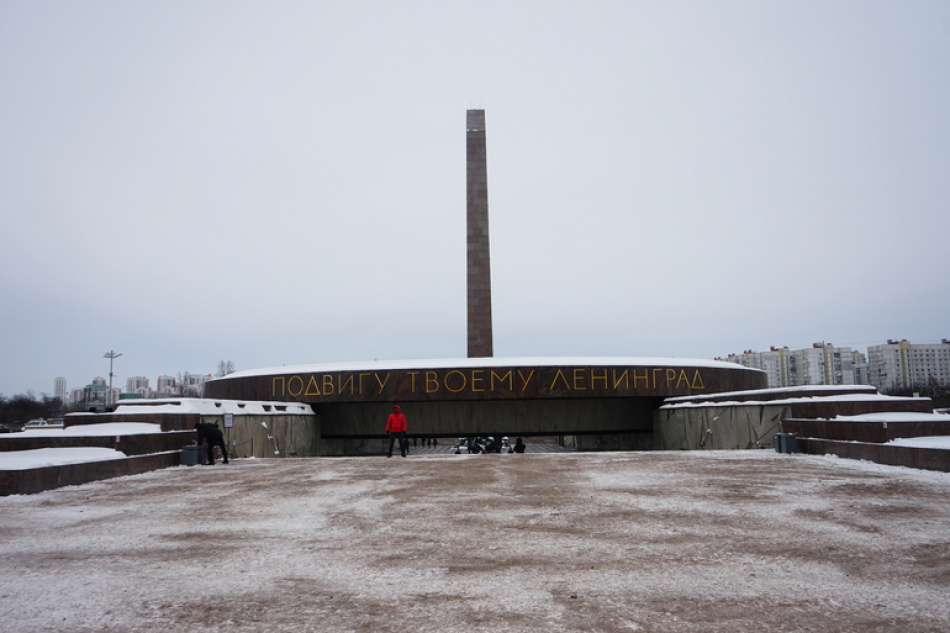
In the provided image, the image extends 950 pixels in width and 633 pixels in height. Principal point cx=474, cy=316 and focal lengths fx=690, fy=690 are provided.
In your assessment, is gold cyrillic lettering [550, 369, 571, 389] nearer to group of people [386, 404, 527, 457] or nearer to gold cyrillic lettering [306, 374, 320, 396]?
group of people [386, 404, 527, 457]

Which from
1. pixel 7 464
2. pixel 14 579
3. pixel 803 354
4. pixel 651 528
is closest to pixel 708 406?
pixel 651 528

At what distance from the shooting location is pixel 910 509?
785cm

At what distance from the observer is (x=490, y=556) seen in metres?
5.96

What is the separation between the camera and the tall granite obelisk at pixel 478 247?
35969mm

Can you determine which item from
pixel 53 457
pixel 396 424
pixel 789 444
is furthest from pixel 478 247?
pixel 53 457

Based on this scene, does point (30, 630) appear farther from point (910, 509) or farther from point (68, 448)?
point (68, 448)

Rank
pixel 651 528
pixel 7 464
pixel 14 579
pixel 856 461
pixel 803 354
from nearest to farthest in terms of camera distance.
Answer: pixel 14 579 < pixel 651 528 < pixel 7 464 < pixel 856 461 < pixel 803 354

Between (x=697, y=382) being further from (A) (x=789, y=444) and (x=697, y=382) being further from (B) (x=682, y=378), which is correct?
(A) (x=789, y=444)

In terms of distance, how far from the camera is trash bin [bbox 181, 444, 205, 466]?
1513cm

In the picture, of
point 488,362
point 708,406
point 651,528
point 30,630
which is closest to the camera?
point 30,630

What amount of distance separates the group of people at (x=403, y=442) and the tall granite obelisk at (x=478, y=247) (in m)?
5.08

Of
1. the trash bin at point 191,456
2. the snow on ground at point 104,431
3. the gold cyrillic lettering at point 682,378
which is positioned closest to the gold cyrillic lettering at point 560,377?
the gold cyrillic lettering at point 682,378

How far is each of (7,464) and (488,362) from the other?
2120 centimetres

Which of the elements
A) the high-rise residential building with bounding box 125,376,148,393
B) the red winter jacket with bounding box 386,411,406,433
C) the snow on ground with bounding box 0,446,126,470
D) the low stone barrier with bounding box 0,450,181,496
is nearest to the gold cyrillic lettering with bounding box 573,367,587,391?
the red winter jacket with bounding box 386,411,406,433
